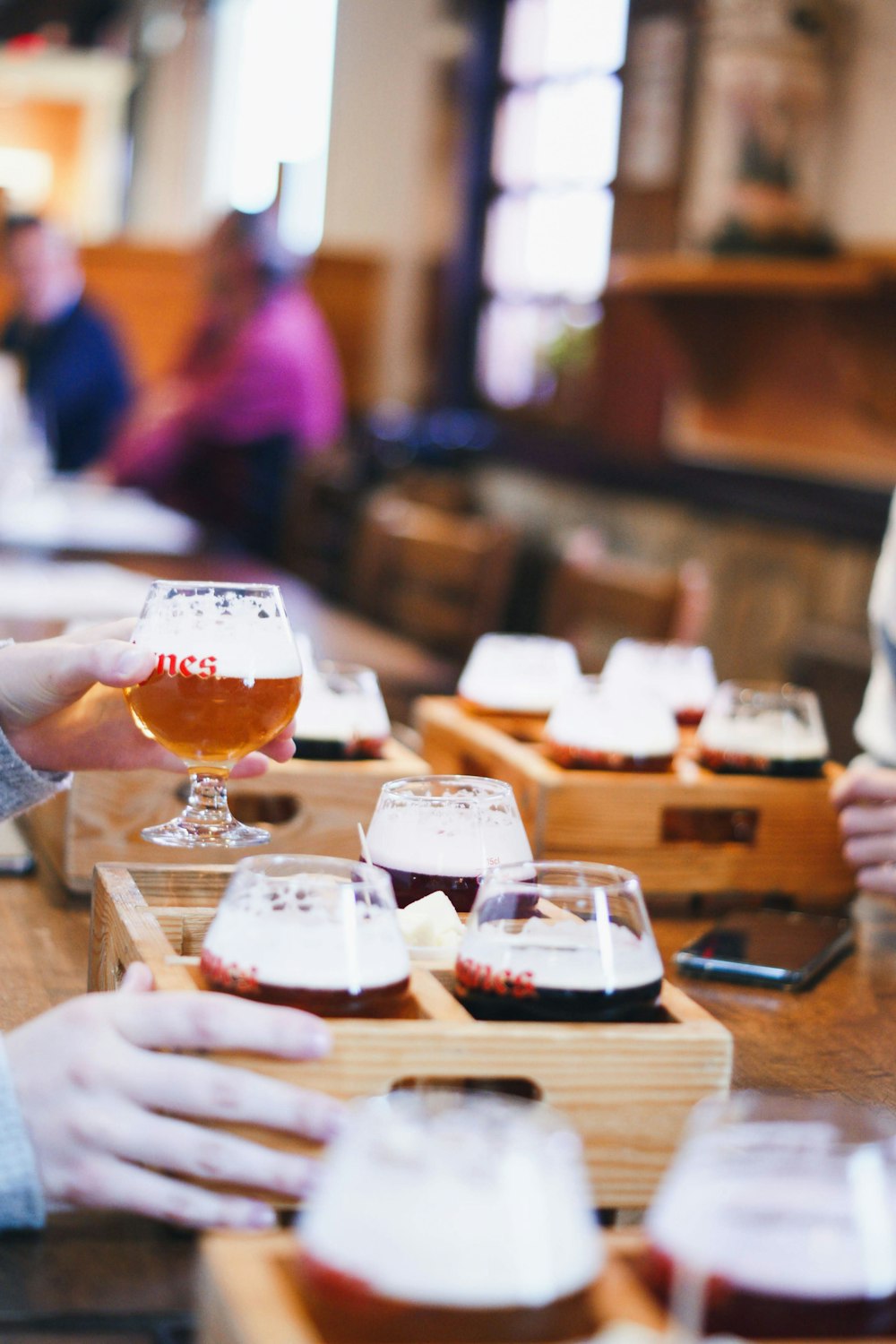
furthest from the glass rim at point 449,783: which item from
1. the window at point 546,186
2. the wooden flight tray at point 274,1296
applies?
the window at point 546,186

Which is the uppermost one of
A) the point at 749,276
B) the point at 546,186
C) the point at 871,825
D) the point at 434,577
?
the point at 546,186

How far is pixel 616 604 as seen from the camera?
2.70 m

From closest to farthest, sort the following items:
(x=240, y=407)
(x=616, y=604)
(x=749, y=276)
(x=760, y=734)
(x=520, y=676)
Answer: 1. (x=760, y=734)
2. (x=520, y=676)
3. (x=616, y=604)
4. (x=749, y=276)
5. (x=240, y=407)

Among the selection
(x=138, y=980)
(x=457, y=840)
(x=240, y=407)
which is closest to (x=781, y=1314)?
(x=138, y=980)

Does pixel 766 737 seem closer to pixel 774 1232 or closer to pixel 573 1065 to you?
pixel 573 1065

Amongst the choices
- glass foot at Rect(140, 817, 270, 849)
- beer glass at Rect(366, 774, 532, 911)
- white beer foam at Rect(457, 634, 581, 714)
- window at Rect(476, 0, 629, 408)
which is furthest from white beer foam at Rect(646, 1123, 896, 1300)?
window at Rect(476, 0, 629, 408)

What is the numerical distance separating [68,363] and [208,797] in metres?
5.07

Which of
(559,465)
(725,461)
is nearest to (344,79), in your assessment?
(559,465)

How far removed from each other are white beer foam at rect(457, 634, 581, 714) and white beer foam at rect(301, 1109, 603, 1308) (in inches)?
46.7

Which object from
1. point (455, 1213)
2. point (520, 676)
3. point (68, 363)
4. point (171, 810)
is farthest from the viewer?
point (68, 363)

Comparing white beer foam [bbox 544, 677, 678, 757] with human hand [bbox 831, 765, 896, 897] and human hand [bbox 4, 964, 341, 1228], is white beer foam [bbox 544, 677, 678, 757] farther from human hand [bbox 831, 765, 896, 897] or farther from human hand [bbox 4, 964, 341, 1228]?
human hand [bbox 4, 964, 341, 1228]

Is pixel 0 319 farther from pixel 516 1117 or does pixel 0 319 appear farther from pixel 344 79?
pixel 516 1117

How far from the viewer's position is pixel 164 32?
975cm

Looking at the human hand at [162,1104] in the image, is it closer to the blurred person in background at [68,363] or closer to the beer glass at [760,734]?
the beer glass at [760,734]
